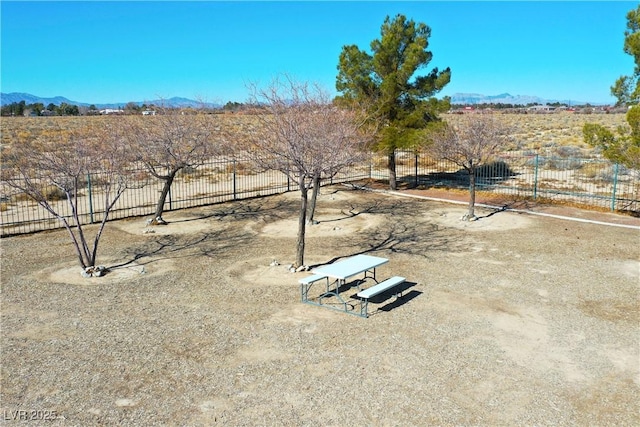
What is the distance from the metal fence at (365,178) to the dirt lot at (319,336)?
513cm

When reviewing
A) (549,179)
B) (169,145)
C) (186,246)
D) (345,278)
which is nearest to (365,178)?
(549,179)

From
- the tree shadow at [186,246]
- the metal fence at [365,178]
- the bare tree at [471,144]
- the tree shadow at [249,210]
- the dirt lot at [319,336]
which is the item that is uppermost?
the bare tree at [471,144]

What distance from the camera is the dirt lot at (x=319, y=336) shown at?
6.76m

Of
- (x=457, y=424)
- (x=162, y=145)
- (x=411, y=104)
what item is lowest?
(x=457, y=424)

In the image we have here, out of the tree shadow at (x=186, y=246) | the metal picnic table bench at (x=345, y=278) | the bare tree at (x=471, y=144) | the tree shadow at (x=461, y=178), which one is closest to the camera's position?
the metal picnic table bench at (x=345, y=278)

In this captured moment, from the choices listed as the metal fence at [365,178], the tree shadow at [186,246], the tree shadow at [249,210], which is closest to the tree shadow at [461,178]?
the metal fence at [365,178]

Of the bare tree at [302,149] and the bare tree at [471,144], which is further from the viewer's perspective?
the bare tree at [471,144]

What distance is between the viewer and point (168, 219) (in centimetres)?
1823

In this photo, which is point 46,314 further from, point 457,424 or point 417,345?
point 457,424

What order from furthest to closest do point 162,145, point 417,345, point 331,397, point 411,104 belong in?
Result: point 411,104 < point 162,145 < point 417,345 < point 331,397

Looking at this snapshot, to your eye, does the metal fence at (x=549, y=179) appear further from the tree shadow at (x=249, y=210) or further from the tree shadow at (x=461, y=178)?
the tree shadow at (x=249, y=210)

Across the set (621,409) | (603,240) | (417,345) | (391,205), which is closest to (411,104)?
(391,205)

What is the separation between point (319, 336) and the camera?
8789 mm

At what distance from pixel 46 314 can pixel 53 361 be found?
2.08m
